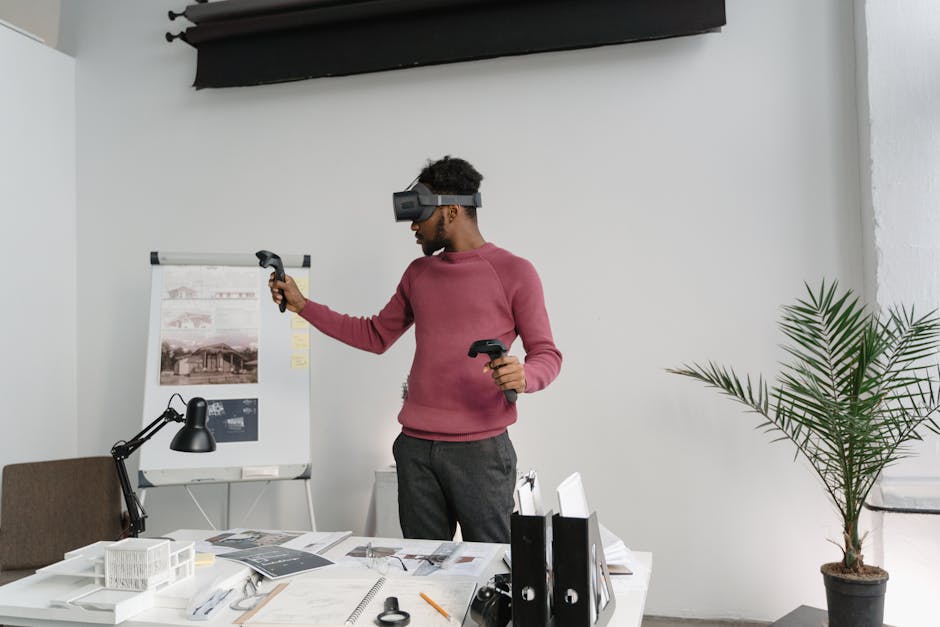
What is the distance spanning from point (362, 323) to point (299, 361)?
823mm

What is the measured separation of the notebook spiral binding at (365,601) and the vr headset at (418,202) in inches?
43.1

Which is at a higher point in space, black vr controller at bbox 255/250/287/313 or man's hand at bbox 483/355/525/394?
black vr controller at bbox 255/250/287/313

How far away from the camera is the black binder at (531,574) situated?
138cm

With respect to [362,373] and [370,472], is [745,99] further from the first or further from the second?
[370,472]

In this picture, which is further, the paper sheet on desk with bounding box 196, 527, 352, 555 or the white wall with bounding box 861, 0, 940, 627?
the white wall with bounding box 861, 0, 940, 627

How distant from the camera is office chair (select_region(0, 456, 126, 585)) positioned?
3.03 m

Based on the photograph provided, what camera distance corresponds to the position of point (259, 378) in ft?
11.0

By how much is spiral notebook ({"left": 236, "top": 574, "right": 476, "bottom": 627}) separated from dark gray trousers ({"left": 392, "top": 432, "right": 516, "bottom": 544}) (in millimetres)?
535

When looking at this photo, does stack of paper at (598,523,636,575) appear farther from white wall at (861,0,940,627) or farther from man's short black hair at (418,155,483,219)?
white wall at (861,0,940,627)

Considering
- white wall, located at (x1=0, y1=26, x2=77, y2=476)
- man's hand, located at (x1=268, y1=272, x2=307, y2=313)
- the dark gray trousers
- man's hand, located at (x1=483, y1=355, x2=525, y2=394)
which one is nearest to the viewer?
man's hand, located at (x1=483, y1=355, x2=525, y2=394)

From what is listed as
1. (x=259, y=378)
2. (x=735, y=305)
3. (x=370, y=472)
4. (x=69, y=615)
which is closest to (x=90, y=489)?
(x=259, y=378)

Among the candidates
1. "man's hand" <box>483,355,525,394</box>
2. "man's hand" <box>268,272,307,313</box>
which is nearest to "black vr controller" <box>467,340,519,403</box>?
"man's hand" <box>483,355,525,394</box>

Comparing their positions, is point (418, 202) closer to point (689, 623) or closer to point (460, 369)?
point (460, 369)

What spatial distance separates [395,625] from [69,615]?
2.24ft
